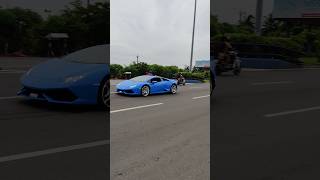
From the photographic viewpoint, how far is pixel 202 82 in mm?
1646

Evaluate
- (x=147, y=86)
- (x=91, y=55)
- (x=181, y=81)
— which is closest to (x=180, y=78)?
(x=181, y=81)

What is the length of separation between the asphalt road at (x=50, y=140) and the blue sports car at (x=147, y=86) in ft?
2.42

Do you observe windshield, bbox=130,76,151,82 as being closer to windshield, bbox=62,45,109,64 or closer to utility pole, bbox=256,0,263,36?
windshield, bbox=62,45,109,64

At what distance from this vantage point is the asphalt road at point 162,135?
1652 mm

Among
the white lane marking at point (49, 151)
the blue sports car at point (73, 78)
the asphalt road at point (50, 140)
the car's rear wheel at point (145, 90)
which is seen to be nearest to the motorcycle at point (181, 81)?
the car's rear wheel at point (145, 90)

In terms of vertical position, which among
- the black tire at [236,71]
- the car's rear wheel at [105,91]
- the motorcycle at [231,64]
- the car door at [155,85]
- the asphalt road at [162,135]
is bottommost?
the asphalt road at [162,135]

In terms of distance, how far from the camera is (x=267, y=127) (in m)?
3.53

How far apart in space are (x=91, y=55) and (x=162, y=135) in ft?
1.43

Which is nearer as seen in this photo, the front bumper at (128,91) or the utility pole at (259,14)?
the front bumper at (128,91)

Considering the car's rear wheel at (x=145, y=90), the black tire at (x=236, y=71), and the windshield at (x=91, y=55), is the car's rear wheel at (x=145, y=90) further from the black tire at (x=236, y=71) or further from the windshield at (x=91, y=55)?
the black tire at (x=236, y=71)

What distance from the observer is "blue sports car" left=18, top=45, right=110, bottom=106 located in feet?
Result: 6.25

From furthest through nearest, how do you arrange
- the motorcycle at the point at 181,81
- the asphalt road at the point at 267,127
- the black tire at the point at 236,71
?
1. the asphalt road at the point at 267,127
2. the black tire at the point at 236,71
3. the motorcycle at the point at 181,81

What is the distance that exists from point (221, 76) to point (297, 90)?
112 centimetres

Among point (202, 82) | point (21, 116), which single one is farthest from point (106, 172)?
point (202, 82)
